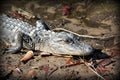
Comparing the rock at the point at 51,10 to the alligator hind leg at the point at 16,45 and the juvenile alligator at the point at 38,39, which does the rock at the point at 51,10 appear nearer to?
the juvenile alligator at the point at 38,39

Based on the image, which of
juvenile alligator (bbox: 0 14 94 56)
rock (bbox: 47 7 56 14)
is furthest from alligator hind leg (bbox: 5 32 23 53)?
rock (bbox: 47 7 56 14)

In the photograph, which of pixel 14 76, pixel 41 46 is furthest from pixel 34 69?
pixel 41 46

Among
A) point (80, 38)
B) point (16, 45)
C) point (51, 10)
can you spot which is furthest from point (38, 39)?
point (51, 10)

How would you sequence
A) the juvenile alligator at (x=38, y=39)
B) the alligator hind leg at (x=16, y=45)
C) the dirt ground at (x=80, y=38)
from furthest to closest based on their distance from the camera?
the alligator hind leg at (x=16, y=45) < the juvenile alligator at (x=38, y=39) < the dirt ground at (x=80, y=38)

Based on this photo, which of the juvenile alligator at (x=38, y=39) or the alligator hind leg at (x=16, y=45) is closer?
the juvenile alligator at (x=38, y=39)

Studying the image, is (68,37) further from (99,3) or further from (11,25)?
(99,3)

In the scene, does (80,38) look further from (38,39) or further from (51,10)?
(51,10)

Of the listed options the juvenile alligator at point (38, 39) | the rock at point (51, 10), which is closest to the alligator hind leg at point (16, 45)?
the juvenile alligator at point (38, 39)

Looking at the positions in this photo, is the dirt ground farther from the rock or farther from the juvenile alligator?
the juvenile alligator
